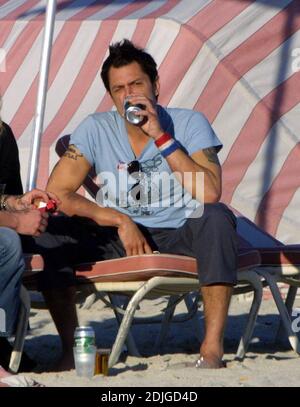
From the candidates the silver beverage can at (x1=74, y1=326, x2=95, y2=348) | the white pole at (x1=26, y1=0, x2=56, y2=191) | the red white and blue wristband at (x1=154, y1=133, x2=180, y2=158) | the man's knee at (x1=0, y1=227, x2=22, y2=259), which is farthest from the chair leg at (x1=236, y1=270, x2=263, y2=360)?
the white pole at (x1=26, y1=0, x2=56, y2=191)

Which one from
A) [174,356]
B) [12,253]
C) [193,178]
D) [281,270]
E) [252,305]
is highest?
[193,178]

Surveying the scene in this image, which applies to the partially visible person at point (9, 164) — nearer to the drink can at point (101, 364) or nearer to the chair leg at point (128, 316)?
the chair leg at point (128, 316)

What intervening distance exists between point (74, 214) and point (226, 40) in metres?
3.22

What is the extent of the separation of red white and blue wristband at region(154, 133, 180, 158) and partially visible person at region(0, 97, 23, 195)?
22.7 inches

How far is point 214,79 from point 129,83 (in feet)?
9.04

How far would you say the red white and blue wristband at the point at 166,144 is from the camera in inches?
209

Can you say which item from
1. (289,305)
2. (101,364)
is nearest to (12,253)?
(101,364)

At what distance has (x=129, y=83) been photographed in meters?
5.56

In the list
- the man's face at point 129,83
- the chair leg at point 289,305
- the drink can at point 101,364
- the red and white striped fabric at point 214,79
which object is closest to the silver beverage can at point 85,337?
the drink can at point 101,364

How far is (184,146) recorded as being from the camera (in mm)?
5516

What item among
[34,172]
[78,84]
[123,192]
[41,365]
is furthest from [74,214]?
[78,84]

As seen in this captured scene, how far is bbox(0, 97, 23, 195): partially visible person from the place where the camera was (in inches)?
211

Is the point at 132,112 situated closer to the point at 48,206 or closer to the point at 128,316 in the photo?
the point at 48,206
